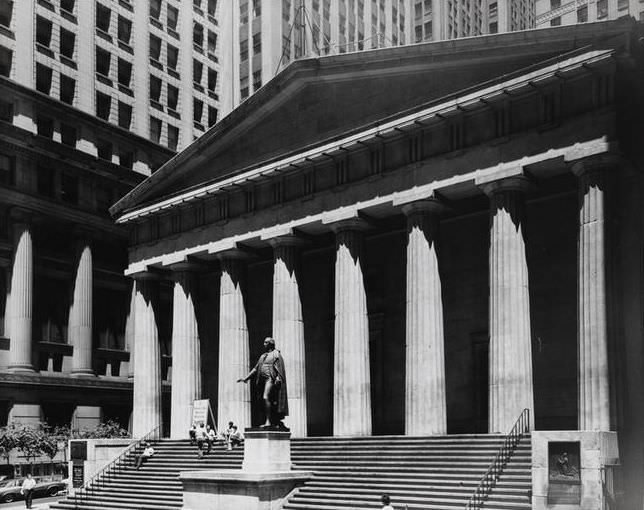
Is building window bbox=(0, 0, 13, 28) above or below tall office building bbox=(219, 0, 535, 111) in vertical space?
below

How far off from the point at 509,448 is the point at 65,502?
18708mm

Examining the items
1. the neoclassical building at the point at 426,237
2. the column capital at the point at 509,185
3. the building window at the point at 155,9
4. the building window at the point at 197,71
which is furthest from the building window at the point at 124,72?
the column capital at the point at 509,185

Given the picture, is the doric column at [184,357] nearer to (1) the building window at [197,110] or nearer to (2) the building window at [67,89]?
(2) the building window at [67,89]

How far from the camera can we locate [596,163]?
28906mm

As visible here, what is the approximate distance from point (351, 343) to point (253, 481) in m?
9.49

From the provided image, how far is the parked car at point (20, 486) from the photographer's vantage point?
40.5 meters

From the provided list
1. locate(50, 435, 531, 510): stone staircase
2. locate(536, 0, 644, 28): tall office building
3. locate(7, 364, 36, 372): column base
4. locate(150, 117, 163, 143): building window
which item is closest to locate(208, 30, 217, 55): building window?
locate(150, 117, 163, 143): building window

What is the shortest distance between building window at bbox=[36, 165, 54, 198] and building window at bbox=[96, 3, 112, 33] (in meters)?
11.5

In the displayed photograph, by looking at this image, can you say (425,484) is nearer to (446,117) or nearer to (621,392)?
(621,392)

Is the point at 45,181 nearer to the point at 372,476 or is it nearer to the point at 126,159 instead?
the point at 126,159

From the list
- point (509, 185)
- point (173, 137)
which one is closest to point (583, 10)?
point (173, 137)

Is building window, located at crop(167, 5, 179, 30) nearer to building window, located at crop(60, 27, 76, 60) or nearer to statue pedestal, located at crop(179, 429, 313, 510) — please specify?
building window, located at crop(60, 27, 76, 60)

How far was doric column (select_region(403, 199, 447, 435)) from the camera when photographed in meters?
32.3

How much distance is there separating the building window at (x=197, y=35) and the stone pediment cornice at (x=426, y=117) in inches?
1212
